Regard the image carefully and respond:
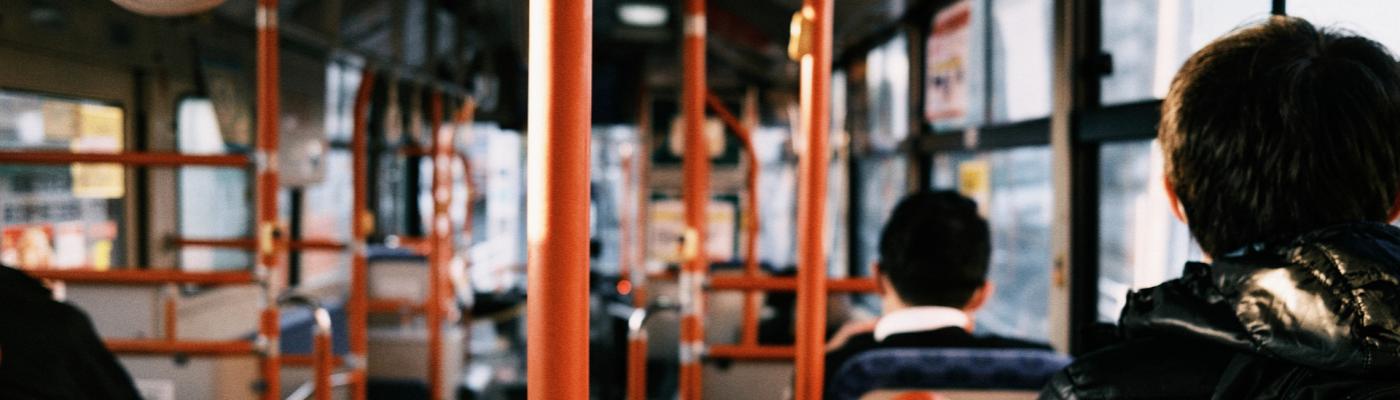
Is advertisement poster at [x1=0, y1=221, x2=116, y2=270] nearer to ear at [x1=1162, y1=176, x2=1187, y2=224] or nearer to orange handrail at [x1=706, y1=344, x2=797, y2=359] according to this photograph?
orange handrail at [x1=706, y1=344, x2=797, y2=359]

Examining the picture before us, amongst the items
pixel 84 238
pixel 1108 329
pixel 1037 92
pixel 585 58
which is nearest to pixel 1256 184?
pixel 1108 329

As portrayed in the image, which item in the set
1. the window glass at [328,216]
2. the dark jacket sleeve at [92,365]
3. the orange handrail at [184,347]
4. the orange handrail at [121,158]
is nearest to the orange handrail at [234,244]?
the orange handrail at [184,347]

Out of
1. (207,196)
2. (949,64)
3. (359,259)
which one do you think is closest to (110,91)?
(207,196)

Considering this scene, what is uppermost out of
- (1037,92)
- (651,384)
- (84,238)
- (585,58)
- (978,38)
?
(978,38)

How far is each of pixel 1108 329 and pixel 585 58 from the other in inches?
29.0

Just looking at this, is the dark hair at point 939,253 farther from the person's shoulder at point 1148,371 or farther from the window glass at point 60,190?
the window glass at point 60,190

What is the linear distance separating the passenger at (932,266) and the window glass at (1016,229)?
900 mm

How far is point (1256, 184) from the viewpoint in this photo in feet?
3.26

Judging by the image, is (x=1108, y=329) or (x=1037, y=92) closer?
(x=1108, y=329)

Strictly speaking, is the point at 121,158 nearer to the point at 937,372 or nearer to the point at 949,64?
the point at 937,372

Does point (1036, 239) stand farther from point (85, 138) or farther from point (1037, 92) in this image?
point (85, 138)

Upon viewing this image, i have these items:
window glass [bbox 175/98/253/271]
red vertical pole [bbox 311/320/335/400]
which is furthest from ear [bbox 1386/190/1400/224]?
window glass [bbox 175/98/253/271]

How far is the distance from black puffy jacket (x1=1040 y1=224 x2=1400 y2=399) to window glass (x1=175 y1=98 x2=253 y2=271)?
4030 millimetres

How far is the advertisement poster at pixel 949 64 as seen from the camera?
A: 3.65m
